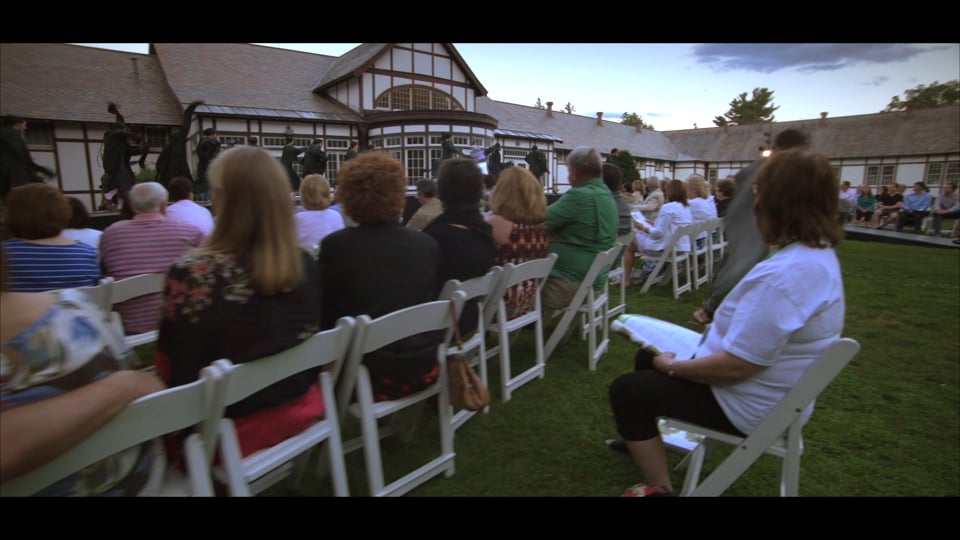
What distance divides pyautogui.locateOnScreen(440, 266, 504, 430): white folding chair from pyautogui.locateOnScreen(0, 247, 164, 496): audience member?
1.41 meters

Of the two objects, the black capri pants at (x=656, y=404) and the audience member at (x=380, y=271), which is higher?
the audience member at (x=380, y=271)

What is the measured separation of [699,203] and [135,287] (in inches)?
247

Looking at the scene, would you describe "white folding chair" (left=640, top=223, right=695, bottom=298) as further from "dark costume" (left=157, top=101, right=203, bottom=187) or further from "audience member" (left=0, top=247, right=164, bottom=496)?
"dark costume" (left=157, top=101, right=203, bottom=187)

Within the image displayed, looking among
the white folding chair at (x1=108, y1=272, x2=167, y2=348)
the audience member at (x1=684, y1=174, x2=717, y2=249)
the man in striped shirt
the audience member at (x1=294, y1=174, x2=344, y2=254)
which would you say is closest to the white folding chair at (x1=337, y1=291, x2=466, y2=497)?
the white folding chair at (x1=108, y1=272, x2=167, y2=348)

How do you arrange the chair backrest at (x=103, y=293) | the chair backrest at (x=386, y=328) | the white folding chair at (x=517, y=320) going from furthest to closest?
1. the white folding chair at (x=517, y=320)
2. the chair backrest at (x=103, y=293)
3. the chair backrest at (x=386, y=328)

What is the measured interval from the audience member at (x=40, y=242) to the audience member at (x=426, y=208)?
2.17 metres

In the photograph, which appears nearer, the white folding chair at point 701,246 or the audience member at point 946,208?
the white folding chair at point 701,246

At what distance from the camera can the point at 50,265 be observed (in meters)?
2.48

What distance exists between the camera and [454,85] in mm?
22609

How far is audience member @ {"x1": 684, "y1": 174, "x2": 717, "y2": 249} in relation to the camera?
6.52 meters

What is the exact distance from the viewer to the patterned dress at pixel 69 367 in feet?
3.33

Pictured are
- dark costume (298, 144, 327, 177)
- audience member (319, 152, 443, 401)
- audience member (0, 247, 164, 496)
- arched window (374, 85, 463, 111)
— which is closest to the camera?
audience member (0, 247, 164, 496)

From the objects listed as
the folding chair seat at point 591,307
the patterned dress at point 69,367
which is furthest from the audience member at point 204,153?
the patterned dress at point 69,367

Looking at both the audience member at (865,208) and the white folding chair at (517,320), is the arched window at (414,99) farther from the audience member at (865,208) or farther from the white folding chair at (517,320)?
the white folding chair at (517,320)
